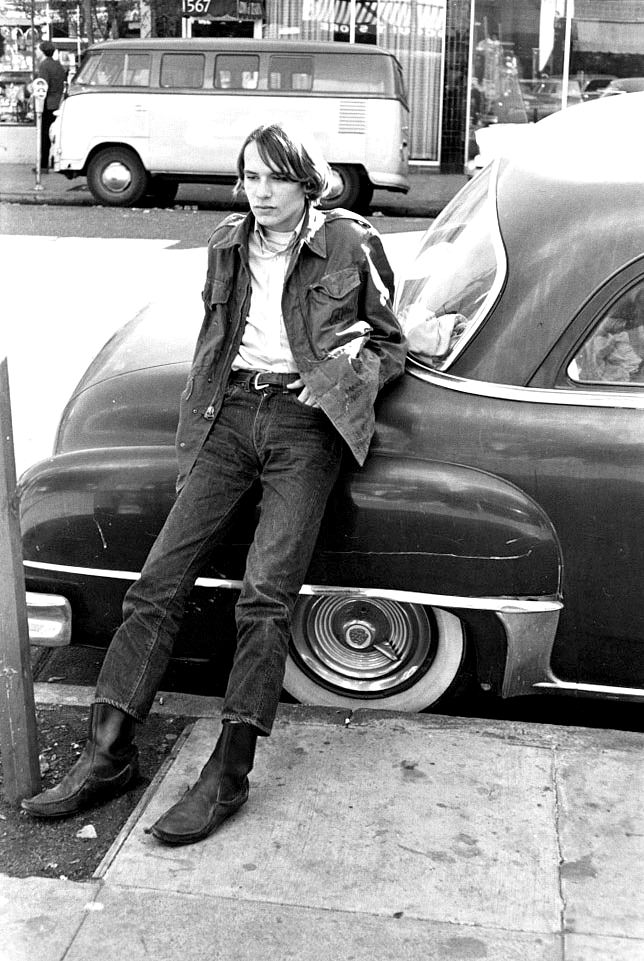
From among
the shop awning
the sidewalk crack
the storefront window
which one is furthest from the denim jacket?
the shop awning

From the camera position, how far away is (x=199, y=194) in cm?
1692

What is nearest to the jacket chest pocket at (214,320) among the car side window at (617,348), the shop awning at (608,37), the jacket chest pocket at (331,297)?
the jacket chest pocket at (331,297)

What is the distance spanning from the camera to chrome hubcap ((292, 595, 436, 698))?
349 cm

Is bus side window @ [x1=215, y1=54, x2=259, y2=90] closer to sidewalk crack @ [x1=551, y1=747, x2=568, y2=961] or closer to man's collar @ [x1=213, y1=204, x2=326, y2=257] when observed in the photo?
man's collar @ [x1=213, y1=204, x2=326, y2=257]

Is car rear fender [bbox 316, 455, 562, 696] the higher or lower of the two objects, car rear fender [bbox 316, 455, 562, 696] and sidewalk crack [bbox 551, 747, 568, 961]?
the higher

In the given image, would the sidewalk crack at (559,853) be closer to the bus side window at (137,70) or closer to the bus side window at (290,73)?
the bus side window at (290,73)

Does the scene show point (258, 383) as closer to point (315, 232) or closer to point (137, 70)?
point (315, 232)

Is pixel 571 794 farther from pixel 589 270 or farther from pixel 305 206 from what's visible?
pixel 305 206

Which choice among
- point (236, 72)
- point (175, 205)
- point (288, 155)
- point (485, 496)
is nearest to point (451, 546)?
point (485, 496)

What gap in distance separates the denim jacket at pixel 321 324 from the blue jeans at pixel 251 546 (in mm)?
78

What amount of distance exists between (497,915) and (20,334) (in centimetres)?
619

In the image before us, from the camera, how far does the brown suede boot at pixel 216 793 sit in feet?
9.53

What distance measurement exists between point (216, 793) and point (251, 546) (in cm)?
63

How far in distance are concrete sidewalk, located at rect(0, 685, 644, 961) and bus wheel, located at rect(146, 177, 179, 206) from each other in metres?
13.2
